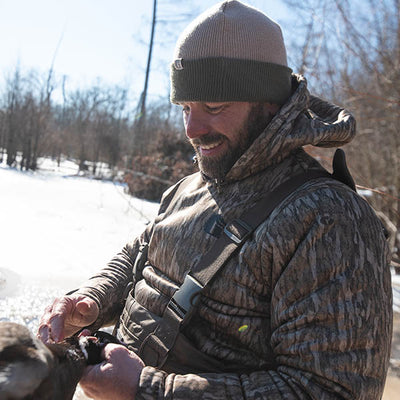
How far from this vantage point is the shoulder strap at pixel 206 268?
1580 millimetres

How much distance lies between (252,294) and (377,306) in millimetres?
422

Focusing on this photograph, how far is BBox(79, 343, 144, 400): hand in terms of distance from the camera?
1.37m

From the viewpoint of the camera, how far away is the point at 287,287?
1405 millimetres

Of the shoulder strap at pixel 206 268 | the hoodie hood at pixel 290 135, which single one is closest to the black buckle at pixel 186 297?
the shoulder strap at pixel 206 268

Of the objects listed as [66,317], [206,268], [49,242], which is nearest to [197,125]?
[206,268]

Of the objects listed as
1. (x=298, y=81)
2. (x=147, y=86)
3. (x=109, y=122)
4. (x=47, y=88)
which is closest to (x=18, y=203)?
(x=298, y=81)

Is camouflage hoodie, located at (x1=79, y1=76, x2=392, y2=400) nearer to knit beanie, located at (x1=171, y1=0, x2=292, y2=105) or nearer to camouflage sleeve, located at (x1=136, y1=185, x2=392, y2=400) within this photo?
camouflage sleeve, located at (x1=136, y1=185, x2=392, y2=400)

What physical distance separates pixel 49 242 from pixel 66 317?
5004mm

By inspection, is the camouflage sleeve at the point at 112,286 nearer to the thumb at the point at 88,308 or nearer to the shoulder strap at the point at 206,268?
the thumb at the point at 88,308

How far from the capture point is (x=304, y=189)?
61.4 inches

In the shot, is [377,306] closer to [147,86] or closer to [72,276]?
[72,276]

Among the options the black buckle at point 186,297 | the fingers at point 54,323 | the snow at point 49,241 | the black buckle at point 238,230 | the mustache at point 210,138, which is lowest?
the snow at point 49,241

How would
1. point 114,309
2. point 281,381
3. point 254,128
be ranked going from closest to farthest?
point 281,381 < point 254,128 < point 114,309

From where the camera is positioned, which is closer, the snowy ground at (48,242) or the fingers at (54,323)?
the fingers at (54,323)
